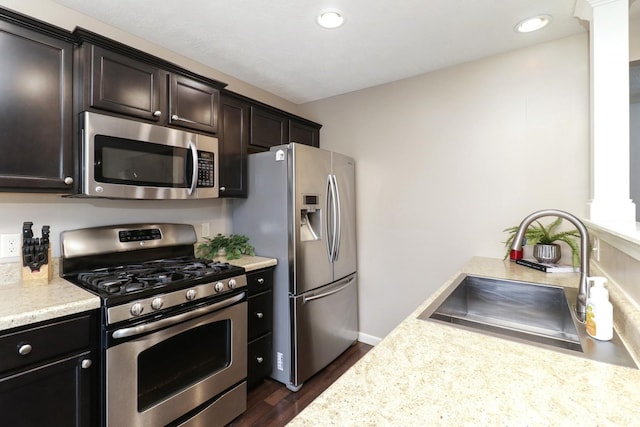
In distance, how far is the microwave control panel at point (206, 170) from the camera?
2041 mm

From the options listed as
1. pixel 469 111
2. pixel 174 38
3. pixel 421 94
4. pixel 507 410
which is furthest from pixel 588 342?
pixel 174 38

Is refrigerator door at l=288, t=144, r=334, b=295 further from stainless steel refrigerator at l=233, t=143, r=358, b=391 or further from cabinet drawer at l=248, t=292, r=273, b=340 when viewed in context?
cabinet drawer at l=248, t=292, r=273, b=340

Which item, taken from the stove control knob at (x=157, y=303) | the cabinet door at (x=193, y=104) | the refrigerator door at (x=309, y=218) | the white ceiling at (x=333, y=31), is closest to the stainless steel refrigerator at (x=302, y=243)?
the refrigerator door at (x=309, y=218)

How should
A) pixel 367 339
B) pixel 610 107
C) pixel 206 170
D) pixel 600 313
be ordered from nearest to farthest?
pixel 600 313
pixel 610 107
pixel 206 170
pixel 367 339

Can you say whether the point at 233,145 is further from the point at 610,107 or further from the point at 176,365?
the point at 610,107

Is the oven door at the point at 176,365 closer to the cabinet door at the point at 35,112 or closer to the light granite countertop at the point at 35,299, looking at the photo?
the light granite countertop at the point at 35,299

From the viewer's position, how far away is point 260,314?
2.19 metres

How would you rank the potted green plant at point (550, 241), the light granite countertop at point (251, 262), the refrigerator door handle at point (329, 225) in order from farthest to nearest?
the refrigerator door handle at point (329, 225) < the light granite countertop at point (251, 262) < the potted green plant at point (550, 241)

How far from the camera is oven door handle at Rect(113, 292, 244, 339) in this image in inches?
53.8

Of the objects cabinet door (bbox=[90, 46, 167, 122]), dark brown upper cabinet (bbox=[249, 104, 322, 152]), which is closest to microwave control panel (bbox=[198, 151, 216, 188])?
cabinet door (bbox=[90, 46, 167, 122])

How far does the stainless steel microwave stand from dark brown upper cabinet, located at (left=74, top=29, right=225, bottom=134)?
84 mm

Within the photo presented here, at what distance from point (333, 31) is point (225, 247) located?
1685mm

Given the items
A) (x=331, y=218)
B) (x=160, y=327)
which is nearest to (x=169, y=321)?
(x=160, y=327)

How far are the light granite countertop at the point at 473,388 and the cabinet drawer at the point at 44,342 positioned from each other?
3.85 feet
